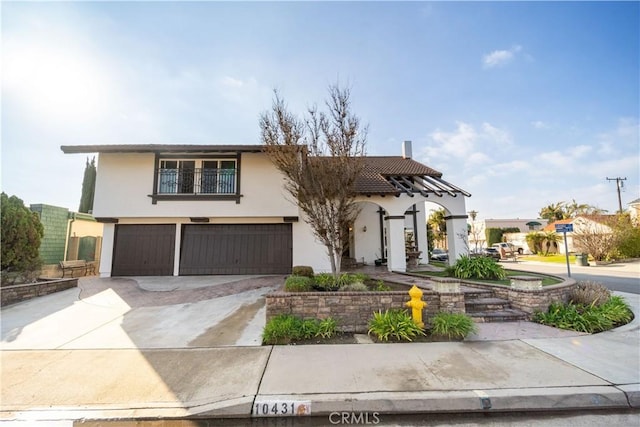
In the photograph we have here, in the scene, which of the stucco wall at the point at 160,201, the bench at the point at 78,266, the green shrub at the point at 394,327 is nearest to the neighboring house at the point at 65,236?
the bench at the point at 78,266

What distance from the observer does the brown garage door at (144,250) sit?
12.0 meters

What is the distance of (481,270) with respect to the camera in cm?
882

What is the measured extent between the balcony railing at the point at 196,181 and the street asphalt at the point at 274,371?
6581mm

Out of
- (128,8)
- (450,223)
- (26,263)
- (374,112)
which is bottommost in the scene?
(26,263)

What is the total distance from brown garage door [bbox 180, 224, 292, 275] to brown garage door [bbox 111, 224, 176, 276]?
0.66m

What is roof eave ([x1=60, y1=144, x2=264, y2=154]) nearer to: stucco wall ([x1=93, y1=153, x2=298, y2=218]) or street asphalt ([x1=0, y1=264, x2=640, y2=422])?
stucco wall ([x1=93, y1=153, x2=298, y2=218])

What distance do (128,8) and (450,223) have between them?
14.6 metres

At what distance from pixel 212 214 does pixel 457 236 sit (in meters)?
11.4

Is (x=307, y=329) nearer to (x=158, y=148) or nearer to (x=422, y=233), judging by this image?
(x=158, y=148)

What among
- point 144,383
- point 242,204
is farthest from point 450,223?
point 144,383

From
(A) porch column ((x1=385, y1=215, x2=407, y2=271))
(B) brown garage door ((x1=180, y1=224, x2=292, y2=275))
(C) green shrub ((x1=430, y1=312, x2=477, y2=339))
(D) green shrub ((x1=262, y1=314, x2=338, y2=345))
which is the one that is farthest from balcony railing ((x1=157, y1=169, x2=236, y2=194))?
(C) green shrub ((x1=430, y1=312, x2=477, y2=339))

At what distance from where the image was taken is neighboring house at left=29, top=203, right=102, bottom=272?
12.1 metres

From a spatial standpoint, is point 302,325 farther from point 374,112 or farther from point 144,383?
point 374,112

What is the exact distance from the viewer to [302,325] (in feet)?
17.8
